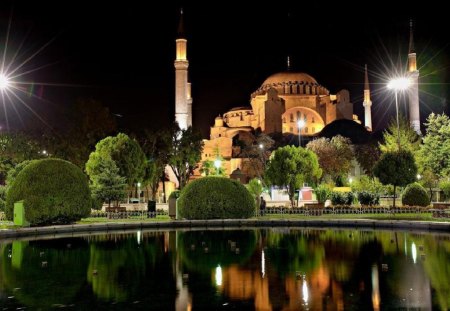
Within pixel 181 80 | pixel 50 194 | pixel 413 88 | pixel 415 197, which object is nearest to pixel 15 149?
pixel 50 194

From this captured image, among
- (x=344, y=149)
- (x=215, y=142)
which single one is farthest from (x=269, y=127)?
(x=344, y=149)

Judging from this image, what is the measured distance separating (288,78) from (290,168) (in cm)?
6166

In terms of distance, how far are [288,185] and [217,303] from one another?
80.3 ft

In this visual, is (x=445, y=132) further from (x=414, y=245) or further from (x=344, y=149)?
(x=414, y=245)

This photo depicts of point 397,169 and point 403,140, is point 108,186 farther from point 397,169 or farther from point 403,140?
point 403,140

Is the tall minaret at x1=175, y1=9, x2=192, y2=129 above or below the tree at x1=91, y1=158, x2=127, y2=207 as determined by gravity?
above

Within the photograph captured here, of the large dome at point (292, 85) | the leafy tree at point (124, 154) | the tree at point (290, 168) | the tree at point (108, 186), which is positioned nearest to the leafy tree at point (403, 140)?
the tree at point (290, 168)

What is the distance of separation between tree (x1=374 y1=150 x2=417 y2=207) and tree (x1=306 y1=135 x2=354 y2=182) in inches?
779

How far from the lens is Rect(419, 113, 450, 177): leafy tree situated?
32750 millimetres

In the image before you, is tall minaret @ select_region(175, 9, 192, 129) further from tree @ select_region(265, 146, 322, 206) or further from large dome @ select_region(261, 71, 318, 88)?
large dome @ select_region(261, 71, 318, 88)

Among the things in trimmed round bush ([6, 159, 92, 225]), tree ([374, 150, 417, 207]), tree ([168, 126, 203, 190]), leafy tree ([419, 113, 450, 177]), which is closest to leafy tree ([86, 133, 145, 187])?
tree ([168, 126, 203, 190])

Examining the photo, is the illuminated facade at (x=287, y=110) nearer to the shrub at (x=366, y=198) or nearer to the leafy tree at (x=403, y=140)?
the leafy tree at (x=403, y=140)

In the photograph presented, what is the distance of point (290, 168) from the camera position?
29.5 meters

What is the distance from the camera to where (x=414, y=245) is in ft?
42.8
